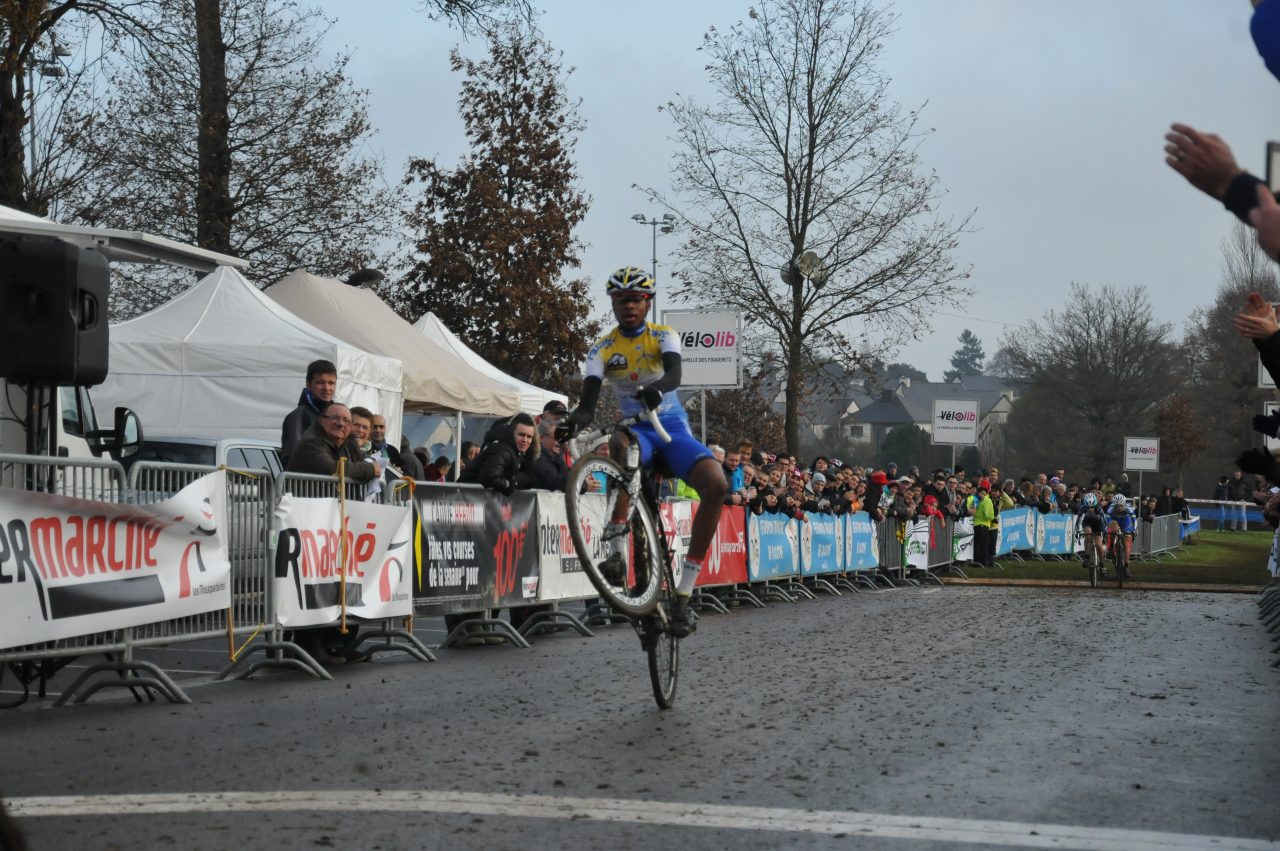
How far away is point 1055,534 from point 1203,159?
43176 mm

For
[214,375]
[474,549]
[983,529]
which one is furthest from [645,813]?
[983,529]

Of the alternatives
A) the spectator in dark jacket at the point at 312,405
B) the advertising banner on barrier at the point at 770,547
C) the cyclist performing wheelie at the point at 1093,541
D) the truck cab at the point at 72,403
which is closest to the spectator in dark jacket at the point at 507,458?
the spectator in dark jacket at the point at 312,405

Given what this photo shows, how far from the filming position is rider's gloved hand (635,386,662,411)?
904cm

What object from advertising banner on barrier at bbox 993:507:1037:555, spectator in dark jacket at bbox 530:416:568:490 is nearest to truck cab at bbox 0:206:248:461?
spectator in dark jacket at bbox 530:416:568:490

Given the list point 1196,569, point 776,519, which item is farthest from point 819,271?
point 776,519

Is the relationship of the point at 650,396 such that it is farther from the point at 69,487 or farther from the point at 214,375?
the point at 214,375

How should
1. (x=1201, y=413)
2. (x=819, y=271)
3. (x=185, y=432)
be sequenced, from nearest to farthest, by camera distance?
(x=185, y=432), (x=819, y=271), (x=1201, y=413)

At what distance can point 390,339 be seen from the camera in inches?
995

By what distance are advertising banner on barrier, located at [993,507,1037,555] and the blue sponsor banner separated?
0.72 m

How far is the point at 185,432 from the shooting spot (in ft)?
68.6

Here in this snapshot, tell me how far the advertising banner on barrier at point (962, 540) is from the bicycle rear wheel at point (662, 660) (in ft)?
83.5

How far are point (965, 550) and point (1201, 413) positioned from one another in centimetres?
5956

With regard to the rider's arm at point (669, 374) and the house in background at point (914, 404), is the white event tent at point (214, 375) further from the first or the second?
the house in background at point (914, 404)

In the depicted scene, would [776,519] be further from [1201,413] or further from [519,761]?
[1201,413]
